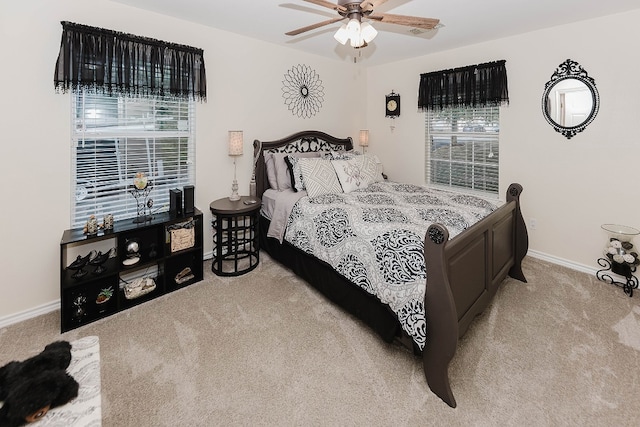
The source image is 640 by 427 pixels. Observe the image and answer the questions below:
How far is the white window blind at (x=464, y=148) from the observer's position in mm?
3766

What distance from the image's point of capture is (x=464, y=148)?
402cm

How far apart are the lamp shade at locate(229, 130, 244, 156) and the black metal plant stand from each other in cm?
383

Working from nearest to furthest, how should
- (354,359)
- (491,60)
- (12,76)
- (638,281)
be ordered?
(354,359), (12,76), (638,281), (491,60)

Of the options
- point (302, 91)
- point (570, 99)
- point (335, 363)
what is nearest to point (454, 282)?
point (335, 363)

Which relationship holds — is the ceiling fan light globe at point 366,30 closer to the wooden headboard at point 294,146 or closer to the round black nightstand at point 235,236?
the round black nightstand at point 235,236

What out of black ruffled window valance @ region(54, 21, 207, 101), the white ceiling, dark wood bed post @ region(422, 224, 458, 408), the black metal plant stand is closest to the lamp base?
black ruffled window valance @ region(54, 21, 207, 101)

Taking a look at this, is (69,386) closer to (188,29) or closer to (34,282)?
(34,282)

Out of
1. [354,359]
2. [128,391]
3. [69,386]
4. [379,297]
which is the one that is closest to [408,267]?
[379,297]

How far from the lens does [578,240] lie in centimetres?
321

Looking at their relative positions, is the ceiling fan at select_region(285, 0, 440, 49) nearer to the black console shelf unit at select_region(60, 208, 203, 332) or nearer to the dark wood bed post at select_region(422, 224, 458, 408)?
the dark wood bed post at select_region(422, 224, 458, 408)

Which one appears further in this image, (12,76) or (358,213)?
(358,213)

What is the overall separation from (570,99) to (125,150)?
14.4ft

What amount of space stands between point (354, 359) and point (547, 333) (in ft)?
4.81

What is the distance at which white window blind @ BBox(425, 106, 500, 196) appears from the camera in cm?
377
